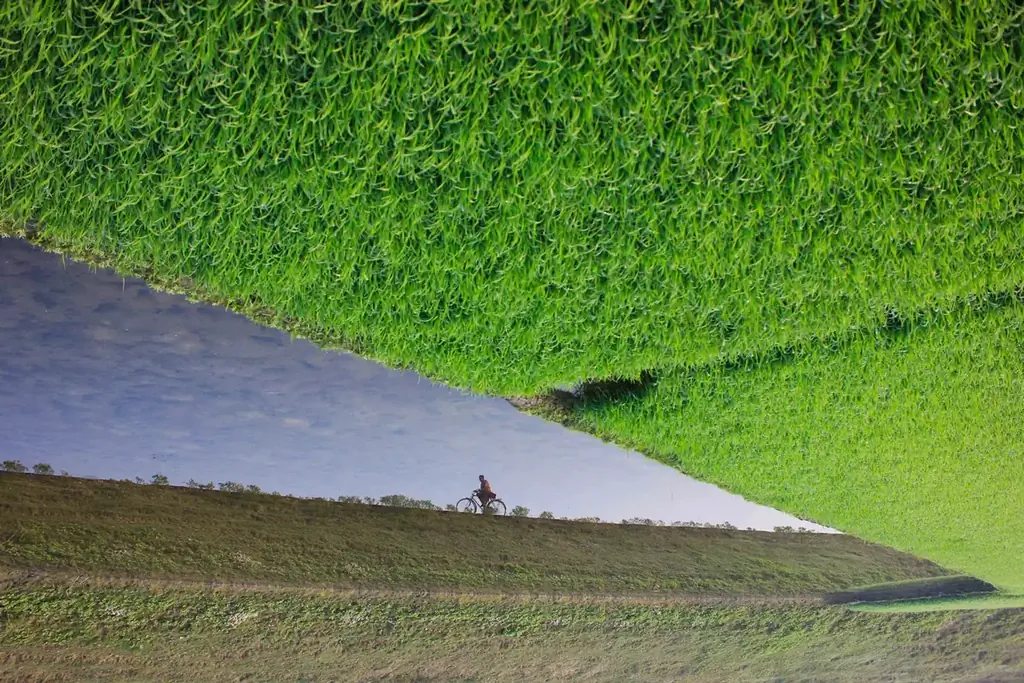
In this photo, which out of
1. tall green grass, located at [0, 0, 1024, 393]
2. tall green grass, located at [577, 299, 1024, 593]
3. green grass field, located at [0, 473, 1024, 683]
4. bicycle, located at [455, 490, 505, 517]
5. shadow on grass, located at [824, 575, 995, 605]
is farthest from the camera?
shadow on grass, located at [824, 575, 995, 605]

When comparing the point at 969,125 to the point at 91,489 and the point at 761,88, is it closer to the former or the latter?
the point at 761,88

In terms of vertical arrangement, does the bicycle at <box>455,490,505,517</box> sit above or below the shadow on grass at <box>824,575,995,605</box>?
above

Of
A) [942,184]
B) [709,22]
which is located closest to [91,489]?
[709,22]

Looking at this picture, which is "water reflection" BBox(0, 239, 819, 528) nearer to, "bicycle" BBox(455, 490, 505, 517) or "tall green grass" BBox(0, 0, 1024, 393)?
"bicycle" BBox(455, 490, 505, 517)

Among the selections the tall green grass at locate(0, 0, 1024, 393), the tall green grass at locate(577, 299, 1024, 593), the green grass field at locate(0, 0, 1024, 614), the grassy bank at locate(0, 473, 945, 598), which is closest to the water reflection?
the grassy bank at locate(0, 473, 945, 598)

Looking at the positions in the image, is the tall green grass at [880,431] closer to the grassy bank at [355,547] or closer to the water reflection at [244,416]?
the water reflection at [244,416]

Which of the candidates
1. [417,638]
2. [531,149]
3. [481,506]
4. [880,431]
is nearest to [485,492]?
[481,506]
